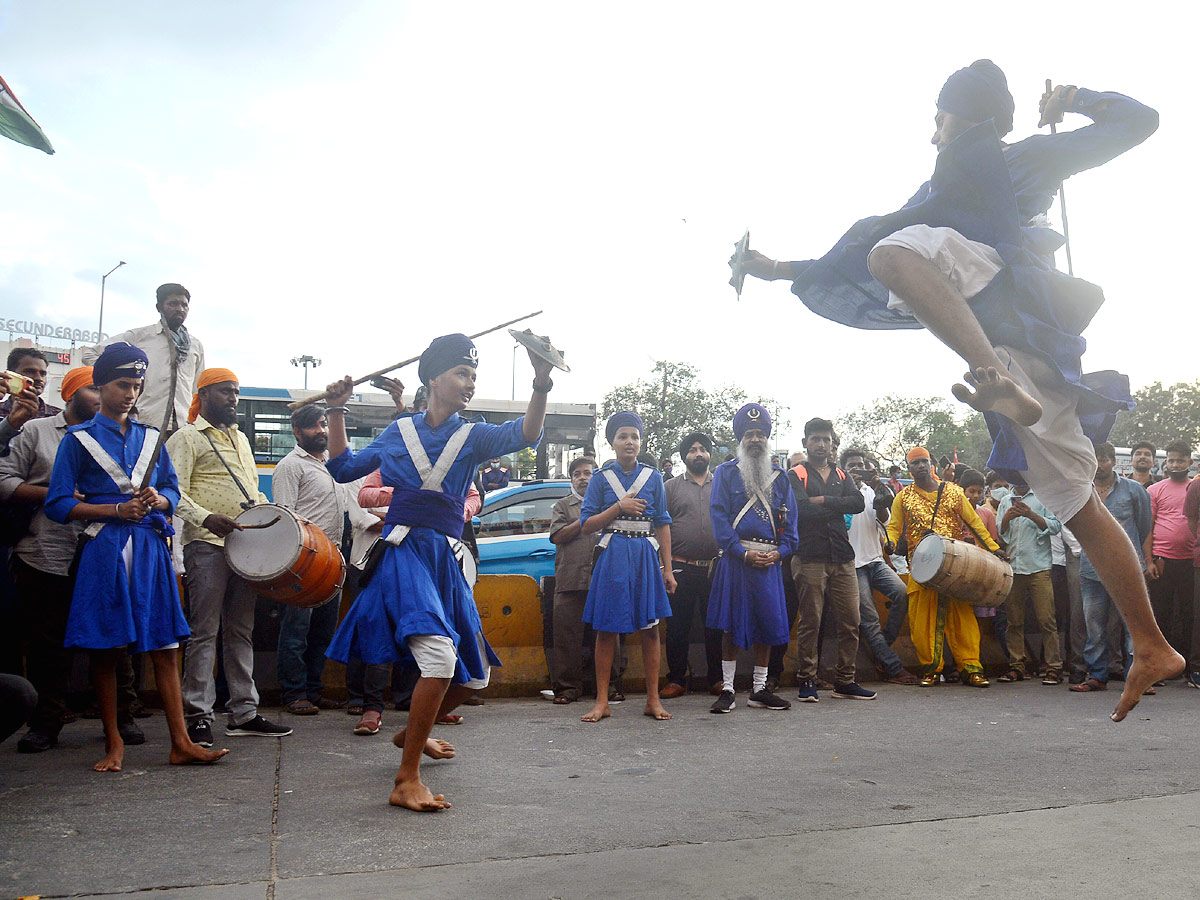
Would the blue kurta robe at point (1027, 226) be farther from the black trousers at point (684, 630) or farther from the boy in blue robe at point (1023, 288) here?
the black trousers at point (684, 630)

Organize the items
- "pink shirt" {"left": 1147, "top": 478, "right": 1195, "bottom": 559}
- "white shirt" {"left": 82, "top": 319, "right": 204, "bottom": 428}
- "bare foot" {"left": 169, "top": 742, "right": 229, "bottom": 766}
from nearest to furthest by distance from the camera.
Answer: "bare foot" {"left": 169, "top": 742, "right": 229, "bottom": 766}
"white shirt" {"left": 82, "top": 319, "right": 204, "bottom": 428}
"pink shirt" {"left": 1147, "top": 478, "right": 1195, "bottom": 559}

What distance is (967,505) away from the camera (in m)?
8.57

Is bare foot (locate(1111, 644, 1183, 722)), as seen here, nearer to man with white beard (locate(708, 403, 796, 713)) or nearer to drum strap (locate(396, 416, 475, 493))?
drum strap (locate(396, 416, 475, 493))

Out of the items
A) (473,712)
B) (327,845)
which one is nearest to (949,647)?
(473,712)

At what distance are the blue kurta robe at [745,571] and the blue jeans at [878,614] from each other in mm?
1626

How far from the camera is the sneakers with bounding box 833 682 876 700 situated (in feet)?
25.2

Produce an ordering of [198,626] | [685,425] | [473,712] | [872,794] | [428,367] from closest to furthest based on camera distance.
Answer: [872,794]
[428,367]
[198,626]
[473,712]
[685,425]

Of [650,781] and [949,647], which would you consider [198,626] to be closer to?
[650,781]

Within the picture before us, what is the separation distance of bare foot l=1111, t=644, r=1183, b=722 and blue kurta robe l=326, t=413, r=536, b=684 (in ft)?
8.47

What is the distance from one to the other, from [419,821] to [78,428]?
266 centimetres

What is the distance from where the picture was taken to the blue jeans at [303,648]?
21.7 ft

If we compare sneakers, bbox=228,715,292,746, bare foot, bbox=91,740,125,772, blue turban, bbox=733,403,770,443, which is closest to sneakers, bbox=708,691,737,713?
blue turban, bbox=733,403,770,443

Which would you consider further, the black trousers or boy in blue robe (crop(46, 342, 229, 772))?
the black trousers

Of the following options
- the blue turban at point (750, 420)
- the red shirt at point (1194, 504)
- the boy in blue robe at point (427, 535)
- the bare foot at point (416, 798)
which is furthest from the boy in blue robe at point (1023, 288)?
the red shirt at point (1194, 504)
